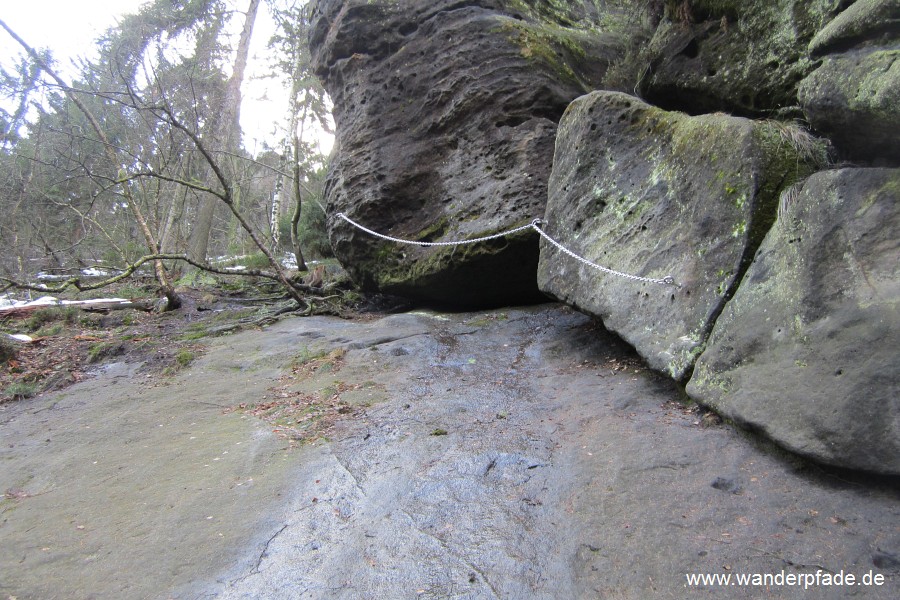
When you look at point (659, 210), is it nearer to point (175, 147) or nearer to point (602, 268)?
point (602, 268)

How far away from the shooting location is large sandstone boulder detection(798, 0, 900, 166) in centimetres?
285

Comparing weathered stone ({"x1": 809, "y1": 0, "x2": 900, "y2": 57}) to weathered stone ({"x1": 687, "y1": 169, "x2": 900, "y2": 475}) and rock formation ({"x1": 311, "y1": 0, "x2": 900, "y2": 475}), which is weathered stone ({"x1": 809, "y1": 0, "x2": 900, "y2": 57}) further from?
weathered stone ({"x1": 687, "y1": 169, "x2": 900, "y2": 475})

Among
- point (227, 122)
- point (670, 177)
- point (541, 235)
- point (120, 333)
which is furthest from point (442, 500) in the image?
point (227, 122)

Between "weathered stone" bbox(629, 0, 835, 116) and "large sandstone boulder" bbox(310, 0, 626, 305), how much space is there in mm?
1863

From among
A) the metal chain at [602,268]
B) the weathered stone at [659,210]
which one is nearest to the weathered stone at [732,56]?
the weathered stone at [659,210]

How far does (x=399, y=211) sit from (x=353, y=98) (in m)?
2.48

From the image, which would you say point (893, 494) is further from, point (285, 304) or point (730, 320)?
point (285, 304)

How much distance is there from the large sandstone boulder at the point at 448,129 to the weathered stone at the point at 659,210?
4.23 ft

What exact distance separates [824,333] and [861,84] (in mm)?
1431

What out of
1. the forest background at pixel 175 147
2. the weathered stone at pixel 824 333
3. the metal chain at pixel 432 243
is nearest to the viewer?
the weathered stone at pixel 824 333

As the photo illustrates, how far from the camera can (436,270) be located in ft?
23.9

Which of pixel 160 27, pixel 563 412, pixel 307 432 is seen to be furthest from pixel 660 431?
pixel 160 27

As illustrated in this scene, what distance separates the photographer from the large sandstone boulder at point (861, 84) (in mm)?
2852

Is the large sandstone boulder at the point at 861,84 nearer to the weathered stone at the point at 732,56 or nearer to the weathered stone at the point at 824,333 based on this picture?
the weathered stone at the point at 824,333
